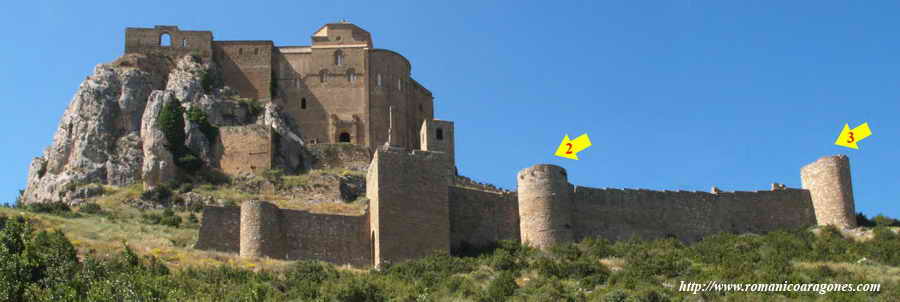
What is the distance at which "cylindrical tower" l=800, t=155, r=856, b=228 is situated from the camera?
134 feet

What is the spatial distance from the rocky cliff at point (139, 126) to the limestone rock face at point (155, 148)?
0.12ft

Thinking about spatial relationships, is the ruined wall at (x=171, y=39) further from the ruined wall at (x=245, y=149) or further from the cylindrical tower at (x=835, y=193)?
the cylindrical tower at (x=835, y=193)

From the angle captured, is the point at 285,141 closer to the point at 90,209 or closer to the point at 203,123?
the point at 203,123

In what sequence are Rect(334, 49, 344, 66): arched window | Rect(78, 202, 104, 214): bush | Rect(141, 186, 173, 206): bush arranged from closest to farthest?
Rect(78, 202, 104, 214): bush → Rect(141, 186, 173, 206): bush → Rect(334, 49, 344, 66): arched window

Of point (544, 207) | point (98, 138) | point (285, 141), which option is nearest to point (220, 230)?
point (544, 207)

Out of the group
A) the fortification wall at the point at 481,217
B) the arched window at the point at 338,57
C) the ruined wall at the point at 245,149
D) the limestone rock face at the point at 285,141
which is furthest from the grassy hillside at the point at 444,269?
the arched window at the point at 338,57

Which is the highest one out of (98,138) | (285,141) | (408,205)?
(98,138)

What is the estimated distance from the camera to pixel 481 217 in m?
38.6

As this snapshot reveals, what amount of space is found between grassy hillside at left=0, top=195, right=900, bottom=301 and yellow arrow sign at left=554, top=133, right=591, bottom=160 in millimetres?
4204

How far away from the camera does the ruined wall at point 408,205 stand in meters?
35.5

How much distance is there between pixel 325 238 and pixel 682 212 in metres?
11.6

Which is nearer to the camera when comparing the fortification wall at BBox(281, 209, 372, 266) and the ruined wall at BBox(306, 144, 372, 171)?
the fortification wall at BBox(281, 209, 372, 266)

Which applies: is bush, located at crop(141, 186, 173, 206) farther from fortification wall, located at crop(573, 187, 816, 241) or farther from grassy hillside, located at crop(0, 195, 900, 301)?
fortification wall, located at crop(573, 187, 816, 241)

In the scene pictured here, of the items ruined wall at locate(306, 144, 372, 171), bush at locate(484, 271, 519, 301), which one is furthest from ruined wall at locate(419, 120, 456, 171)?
bush at locate(484, 271, 519, 301)
